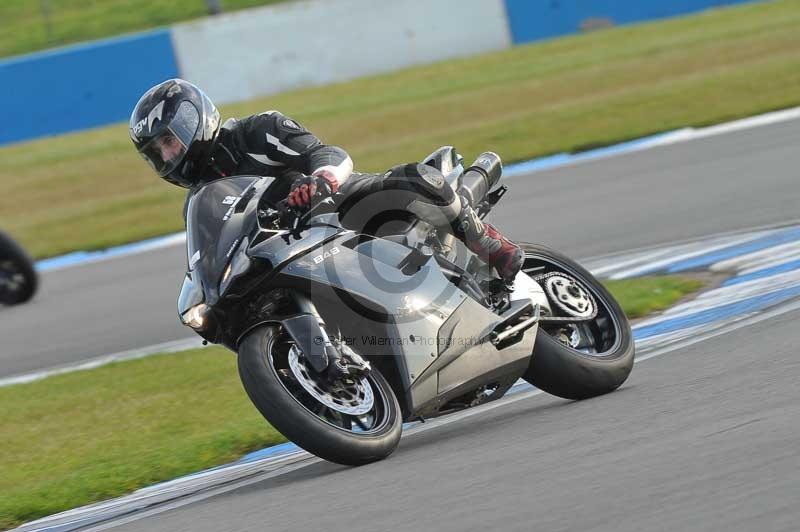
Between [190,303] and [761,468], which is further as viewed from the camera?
[190,303]

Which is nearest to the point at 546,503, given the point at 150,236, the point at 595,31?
the point at 150,236

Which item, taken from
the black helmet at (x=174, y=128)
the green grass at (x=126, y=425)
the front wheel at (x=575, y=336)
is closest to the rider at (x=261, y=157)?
the black helmet at (x=174, y=128)

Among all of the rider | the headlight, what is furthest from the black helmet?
the headlight

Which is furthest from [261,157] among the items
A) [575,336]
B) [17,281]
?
[17,281]

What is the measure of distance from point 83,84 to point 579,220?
1280 cm

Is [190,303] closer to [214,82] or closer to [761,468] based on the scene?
[761,468]

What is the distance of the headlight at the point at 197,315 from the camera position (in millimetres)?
A: 4715

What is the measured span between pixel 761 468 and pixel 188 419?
12.4 ft

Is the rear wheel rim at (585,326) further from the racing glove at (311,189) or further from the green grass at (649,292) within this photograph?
the green grass at (649,292)

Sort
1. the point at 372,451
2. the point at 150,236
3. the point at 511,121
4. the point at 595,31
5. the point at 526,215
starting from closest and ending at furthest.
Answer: the point at 372,451 → the point at 526,215 → the point at 150,236 → the point at 511,121 → the point at 595,31

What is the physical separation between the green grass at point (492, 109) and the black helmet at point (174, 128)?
29.1 ft

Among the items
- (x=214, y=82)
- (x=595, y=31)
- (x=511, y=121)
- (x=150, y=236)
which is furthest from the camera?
(x=595, y=31)

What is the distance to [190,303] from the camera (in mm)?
4754

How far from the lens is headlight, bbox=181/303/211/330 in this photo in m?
4.71
